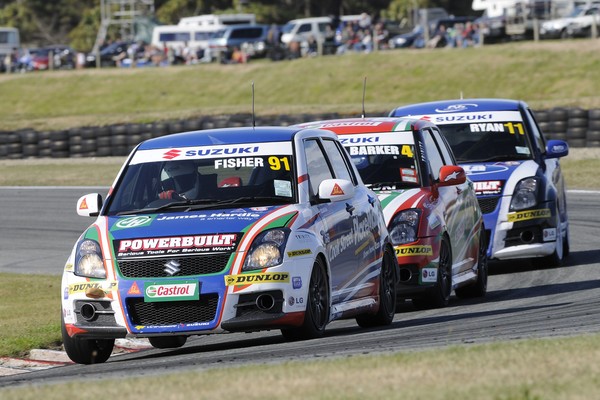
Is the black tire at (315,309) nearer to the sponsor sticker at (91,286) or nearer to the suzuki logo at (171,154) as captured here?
the sponsor sticker at (91,286)

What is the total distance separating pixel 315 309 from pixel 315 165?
4.10 ft

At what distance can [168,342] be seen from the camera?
9.45 metres

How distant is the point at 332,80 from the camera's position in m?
49.8

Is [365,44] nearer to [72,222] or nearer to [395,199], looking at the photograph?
[72,222]

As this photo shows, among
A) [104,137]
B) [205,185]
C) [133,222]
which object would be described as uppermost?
[205,185]

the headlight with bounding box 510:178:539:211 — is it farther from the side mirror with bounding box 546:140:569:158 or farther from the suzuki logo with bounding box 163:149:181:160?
the suzuki logo with bounding box 163:149:181:160

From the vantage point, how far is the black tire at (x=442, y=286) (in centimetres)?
1098

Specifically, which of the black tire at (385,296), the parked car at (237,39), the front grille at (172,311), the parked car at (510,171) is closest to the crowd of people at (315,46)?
the parked car at (237,39)

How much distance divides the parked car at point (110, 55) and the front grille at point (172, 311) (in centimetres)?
5452

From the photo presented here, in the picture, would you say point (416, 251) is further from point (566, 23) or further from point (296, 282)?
point (566, 23)

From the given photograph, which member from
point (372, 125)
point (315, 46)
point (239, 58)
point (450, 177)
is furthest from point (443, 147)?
point (239, 58)

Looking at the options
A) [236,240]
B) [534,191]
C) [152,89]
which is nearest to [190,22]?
[152,89]

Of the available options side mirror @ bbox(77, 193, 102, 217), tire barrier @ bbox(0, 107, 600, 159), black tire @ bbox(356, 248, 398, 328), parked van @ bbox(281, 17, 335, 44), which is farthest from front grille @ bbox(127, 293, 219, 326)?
parked van @ bbox(281, 17, 335, 44)

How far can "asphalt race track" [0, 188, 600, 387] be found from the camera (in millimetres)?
7863
